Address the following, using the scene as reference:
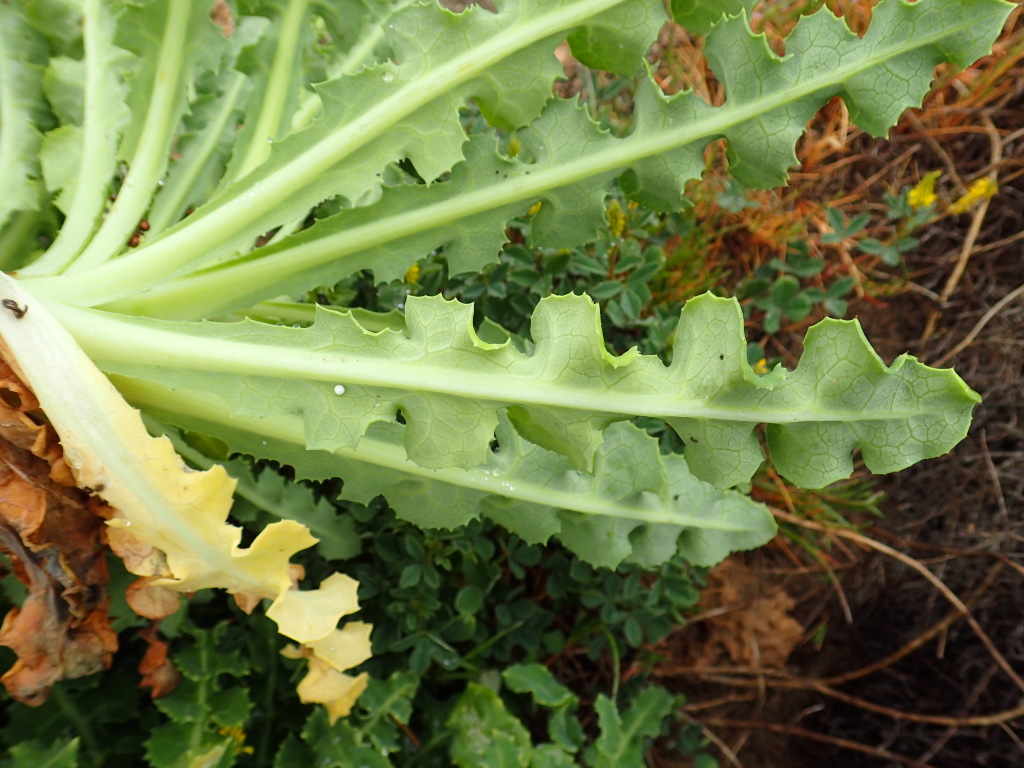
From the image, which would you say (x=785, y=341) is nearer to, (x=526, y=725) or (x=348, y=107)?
(x=526, y=725)

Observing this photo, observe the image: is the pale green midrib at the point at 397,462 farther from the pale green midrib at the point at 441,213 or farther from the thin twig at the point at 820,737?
the thin twig at the point at 820,737

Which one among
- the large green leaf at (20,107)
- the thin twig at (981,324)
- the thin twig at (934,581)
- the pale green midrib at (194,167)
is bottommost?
the thin twig at (934,581)

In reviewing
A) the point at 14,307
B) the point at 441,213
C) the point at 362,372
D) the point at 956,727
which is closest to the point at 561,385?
the point at 362,372

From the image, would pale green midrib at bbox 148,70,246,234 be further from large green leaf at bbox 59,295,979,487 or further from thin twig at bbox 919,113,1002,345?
thin twig at bbox 919,113,1002,345

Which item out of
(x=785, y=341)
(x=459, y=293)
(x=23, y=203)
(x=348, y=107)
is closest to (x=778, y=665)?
(x=785, y=341)

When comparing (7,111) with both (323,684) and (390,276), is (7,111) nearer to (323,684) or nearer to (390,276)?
(390,276)

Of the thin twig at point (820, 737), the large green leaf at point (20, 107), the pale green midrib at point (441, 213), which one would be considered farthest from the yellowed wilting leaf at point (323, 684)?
the thin twig at point (820, 737)
